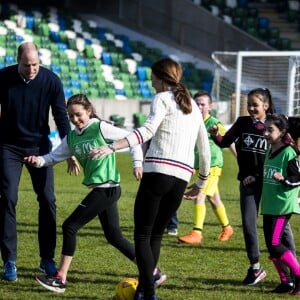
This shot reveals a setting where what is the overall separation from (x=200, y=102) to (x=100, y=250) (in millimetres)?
1965

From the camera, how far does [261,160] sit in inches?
341

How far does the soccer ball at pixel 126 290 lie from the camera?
7.40m

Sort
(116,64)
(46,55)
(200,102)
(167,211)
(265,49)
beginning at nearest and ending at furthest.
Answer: (167,211) < (200,102) < (46,55) < (116,64) < (265,49)

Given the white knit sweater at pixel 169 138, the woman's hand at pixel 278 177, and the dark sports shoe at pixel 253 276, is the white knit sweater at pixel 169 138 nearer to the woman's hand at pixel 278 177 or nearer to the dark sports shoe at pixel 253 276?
the woman's hand at pixel 278 177

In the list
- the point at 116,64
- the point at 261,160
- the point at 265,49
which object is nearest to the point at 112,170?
the point at 261,160

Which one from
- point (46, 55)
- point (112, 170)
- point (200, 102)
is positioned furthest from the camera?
point (46, 55)

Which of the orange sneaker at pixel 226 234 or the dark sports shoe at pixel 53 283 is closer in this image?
the dark sports shoe at pixel 53 283

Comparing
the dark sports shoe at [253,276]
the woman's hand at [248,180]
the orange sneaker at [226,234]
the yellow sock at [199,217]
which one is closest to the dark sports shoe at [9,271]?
the dark sports shoe at [253,276]

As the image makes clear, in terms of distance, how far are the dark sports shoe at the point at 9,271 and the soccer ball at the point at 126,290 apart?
1144mm

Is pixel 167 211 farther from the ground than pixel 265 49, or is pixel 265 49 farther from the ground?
pixel 265 49

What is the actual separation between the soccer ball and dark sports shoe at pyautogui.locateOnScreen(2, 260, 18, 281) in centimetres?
114

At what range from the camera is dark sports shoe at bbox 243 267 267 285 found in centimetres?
846

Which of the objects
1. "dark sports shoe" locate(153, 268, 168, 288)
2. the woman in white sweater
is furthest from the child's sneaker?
the woman in white sweater

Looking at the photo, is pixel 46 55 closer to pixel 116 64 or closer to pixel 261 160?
pixel 116 64
